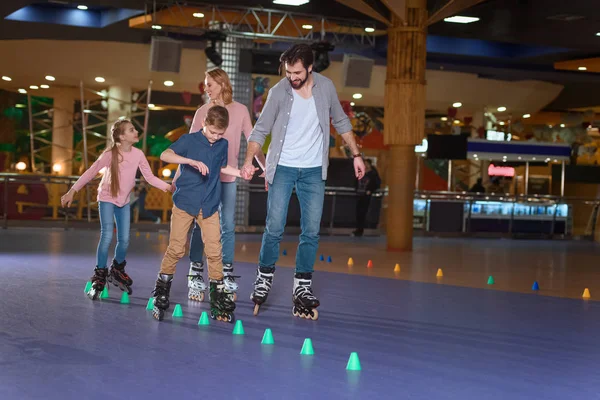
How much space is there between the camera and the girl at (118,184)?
661cm

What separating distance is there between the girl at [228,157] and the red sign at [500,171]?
69.5 feet

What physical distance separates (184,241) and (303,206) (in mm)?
830

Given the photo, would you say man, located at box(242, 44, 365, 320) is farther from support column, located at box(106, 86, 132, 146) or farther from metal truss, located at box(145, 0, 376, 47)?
support column, located at box(106, 86, 132, 146)

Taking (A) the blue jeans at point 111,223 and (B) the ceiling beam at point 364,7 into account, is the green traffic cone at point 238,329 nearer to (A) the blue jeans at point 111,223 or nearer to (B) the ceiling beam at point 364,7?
(A) the blue jeans at point 111,223

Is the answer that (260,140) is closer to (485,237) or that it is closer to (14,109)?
(485,237)

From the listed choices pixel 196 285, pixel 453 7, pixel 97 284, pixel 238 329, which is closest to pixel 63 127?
pixel 453 7

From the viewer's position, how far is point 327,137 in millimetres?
5871

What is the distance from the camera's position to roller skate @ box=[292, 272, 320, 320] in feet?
18.8

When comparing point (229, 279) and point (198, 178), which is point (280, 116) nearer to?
point (198, 178)

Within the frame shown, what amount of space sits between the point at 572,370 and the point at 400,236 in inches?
367

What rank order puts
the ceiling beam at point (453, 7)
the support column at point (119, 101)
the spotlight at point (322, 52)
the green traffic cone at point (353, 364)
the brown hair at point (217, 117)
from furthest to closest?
1. the support column at point (119, 101)
2. the spotlight at point (322, 52)
3. the ceiling beam at point (453, 7)
4. the brown hair at point (217, 117)
5. the green traffic cone at point (353, 364)

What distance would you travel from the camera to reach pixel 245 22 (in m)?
17.4

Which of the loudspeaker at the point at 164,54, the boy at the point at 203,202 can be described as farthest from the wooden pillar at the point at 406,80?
the boy at the point at 203,202

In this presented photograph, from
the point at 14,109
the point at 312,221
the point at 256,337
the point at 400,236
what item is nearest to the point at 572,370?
the point at 256,337
